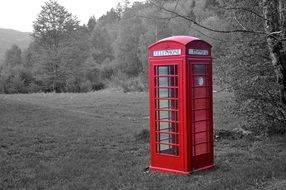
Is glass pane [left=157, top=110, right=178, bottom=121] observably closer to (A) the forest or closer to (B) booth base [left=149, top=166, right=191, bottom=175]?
(B) booth base [left=149, top=166, right=191, bottom=175]

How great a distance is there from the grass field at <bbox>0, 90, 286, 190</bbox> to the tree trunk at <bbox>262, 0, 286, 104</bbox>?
1.70 m

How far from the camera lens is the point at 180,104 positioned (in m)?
7.86

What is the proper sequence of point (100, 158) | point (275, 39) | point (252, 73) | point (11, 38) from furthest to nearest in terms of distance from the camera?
point (11, 38), point (252, 73), point (100, 158), point (275, 39)

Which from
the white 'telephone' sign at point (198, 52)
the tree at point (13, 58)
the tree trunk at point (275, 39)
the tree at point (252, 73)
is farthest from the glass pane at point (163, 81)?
the tree at point (13, 58)

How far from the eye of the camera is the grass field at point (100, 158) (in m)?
7.31

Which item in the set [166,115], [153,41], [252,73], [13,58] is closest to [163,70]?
[166,115]

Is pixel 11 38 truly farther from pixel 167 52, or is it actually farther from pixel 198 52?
pixel 198 52

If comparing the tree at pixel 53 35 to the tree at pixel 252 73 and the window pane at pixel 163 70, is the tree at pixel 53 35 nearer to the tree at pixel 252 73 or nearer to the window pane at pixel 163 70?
the tree at pixel 252 73

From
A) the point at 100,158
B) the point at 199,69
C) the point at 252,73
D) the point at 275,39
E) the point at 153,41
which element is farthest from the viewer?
the point at 153,41

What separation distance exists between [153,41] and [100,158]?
47152 mm

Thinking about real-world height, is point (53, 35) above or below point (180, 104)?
above

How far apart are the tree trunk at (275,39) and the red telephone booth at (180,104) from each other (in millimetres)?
1518

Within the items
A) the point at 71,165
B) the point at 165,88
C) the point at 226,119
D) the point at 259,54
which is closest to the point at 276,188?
the point at 165,88

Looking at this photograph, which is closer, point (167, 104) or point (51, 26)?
point (167, 104)
